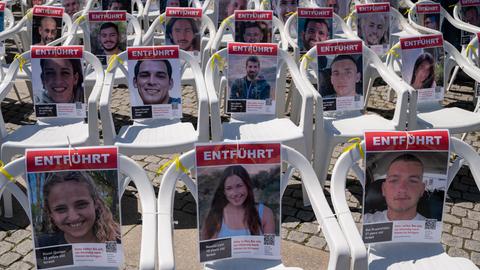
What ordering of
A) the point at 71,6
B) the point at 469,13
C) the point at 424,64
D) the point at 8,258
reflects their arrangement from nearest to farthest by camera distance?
the point at 8,258
the point at 424,64
the point at 469,13
the point at 71,6

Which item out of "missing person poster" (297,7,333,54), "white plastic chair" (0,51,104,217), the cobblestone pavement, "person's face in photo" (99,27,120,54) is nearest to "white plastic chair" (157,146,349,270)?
the cobblestone pavement

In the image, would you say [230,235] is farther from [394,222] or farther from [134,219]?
[134,219]

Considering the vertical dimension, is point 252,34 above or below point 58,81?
above

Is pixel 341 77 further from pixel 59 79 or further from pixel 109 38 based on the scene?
pixel 109 38

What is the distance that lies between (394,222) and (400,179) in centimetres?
22

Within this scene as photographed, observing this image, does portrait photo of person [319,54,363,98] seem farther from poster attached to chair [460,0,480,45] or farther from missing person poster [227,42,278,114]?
poster attached to chair [460,0,480,45]

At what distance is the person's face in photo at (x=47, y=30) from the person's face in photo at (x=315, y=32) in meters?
2.65

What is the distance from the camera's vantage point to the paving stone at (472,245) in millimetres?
3559

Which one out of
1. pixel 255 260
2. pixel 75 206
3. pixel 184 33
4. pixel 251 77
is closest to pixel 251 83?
pixel 251 77

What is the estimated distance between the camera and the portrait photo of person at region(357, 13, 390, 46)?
220 inches

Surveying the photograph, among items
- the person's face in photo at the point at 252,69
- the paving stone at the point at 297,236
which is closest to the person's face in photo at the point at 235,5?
the person's face in photo at the point at 252,69

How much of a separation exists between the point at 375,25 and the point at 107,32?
2.82 metres

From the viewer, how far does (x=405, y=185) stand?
2584mm

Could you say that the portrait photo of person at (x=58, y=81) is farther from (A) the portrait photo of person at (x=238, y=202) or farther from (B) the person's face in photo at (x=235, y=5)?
(B) the person's face in photo at (x=235, y=5)
